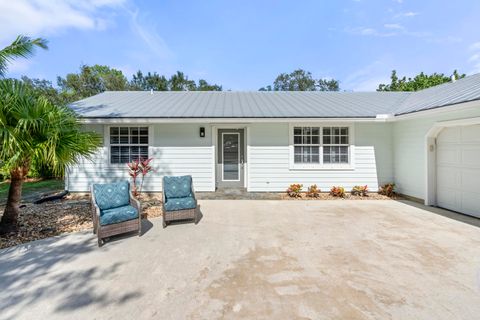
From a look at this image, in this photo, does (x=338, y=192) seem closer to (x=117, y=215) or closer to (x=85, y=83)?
(x=117, y=215)

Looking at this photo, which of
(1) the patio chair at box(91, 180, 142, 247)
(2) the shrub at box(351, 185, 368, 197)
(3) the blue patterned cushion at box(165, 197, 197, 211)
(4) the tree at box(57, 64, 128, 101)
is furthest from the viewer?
(4) the tree at box(57, 64, 128, 101)

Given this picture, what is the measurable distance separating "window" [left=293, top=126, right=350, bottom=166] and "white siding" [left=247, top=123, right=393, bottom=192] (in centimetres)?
33

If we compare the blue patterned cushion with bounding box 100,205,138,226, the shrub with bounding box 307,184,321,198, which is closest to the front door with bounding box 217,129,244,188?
the shrub with bounding box 307,184,321,198

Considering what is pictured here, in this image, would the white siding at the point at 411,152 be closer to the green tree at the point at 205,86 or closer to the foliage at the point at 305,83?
the green tree at the point at 205,86

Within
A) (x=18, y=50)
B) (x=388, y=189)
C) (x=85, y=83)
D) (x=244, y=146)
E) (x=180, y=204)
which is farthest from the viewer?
(x=85, y=83)

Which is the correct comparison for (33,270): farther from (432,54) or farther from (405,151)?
(432,54)

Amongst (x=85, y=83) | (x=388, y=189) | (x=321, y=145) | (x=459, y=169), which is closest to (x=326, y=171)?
(x=321, y=145)

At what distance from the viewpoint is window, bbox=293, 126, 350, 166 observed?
894 centimetres

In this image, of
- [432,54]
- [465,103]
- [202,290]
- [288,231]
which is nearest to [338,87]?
[432,54]

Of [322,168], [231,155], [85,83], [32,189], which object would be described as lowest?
[32,189]

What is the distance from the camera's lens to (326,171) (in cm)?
895

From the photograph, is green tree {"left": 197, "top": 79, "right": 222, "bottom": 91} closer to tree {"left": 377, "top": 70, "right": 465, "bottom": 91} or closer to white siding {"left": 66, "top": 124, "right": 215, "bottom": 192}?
tree {"left": 377, "top": 70, "right": 465, "bottom": 91}

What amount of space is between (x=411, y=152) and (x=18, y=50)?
10.9 metres

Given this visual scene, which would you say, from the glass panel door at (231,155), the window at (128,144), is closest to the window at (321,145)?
the glass panel door at (231,155)
